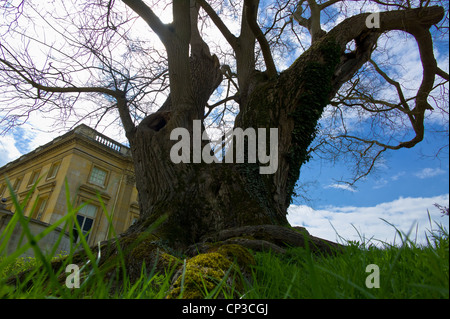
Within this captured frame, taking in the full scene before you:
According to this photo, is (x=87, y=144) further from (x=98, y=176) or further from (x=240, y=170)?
(x=240, y=170)

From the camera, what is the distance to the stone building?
16547 millimetres

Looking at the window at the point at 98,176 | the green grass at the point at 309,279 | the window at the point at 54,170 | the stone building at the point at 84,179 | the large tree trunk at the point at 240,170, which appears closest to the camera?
the green grass at the point at 309,279

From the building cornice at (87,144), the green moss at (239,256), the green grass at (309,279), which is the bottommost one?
the green grass at (309,279)

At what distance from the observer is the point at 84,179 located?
17.7 meters

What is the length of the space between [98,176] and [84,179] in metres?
1.25

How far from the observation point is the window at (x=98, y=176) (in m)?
18.6

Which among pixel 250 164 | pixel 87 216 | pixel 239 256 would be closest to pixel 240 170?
pixel 250 164

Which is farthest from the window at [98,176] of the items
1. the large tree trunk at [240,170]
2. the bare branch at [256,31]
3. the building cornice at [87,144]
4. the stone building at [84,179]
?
the bare branch at [256,31]

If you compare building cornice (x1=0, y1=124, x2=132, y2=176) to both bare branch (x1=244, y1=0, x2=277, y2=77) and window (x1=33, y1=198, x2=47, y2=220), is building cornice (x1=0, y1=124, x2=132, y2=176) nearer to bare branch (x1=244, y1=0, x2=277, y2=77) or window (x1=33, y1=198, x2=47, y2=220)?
window (x1=33, y1=198, x2=47, y2=220)

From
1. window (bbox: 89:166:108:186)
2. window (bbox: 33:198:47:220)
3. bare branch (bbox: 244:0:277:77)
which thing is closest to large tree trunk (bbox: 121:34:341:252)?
bare branch (bbox: 244:0:277:77)

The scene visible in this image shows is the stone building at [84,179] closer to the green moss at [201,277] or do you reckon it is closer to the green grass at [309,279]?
the green moss at [201,277]

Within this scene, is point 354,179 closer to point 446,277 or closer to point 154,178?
point 154,178
